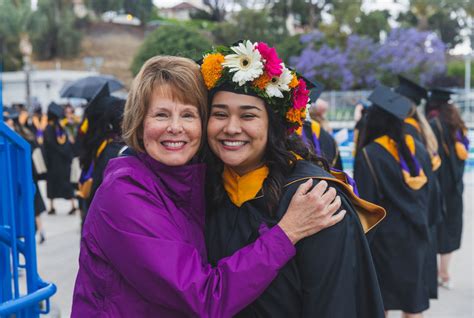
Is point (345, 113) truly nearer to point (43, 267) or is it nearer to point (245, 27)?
point (43, 267)

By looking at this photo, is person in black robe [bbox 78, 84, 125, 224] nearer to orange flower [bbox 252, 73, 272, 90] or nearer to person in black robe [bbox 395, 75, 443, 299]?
person in black robe [bbox 395, 75, 443, 299]

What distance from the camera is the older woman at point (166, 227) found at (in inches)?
77.3

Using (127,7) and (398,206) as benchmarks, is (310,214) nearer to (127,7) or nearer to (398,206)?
(398,206)

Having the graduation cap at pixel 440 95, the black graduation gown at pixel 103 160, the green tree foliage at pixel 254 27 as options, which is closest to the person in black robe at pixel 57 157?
the black graduation gown at pixel 103 160

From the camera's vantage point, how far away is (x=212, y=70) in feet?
7.25

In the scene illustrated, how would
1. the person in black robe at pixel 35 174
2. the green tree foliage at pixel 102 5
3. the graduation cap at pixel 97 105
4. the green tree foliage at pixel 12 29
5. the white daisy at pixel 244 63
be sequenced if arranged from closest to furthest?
the white daisy at pixel 244 63, the graduation cap at pixel 97 105, the person in black robe at pixel 35 174, the green tree foliage at pixel 12 29, the green tree foliage at pixel 102 5

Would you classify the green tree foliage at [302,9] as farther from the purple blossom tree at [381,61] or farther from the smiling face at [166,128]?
the smiling face at [166,128]

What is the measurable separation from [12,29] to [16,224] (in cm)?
5152

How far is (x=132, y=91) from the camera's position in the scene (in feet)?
7.40

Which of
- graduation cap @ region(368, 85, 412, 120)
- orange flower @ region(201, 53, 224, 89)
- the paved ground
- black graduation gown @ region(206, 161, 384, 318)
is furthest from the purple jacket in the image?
graduation cap @ region(368, 85, 412, 120)

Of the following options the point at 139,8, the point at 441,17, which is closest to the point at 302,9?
the point at 441,17

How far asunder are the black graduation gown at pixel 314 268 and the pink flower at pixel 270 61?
39 cm

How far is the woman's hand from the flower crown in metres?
0.38

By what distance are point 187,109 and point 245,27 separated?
144 ft
